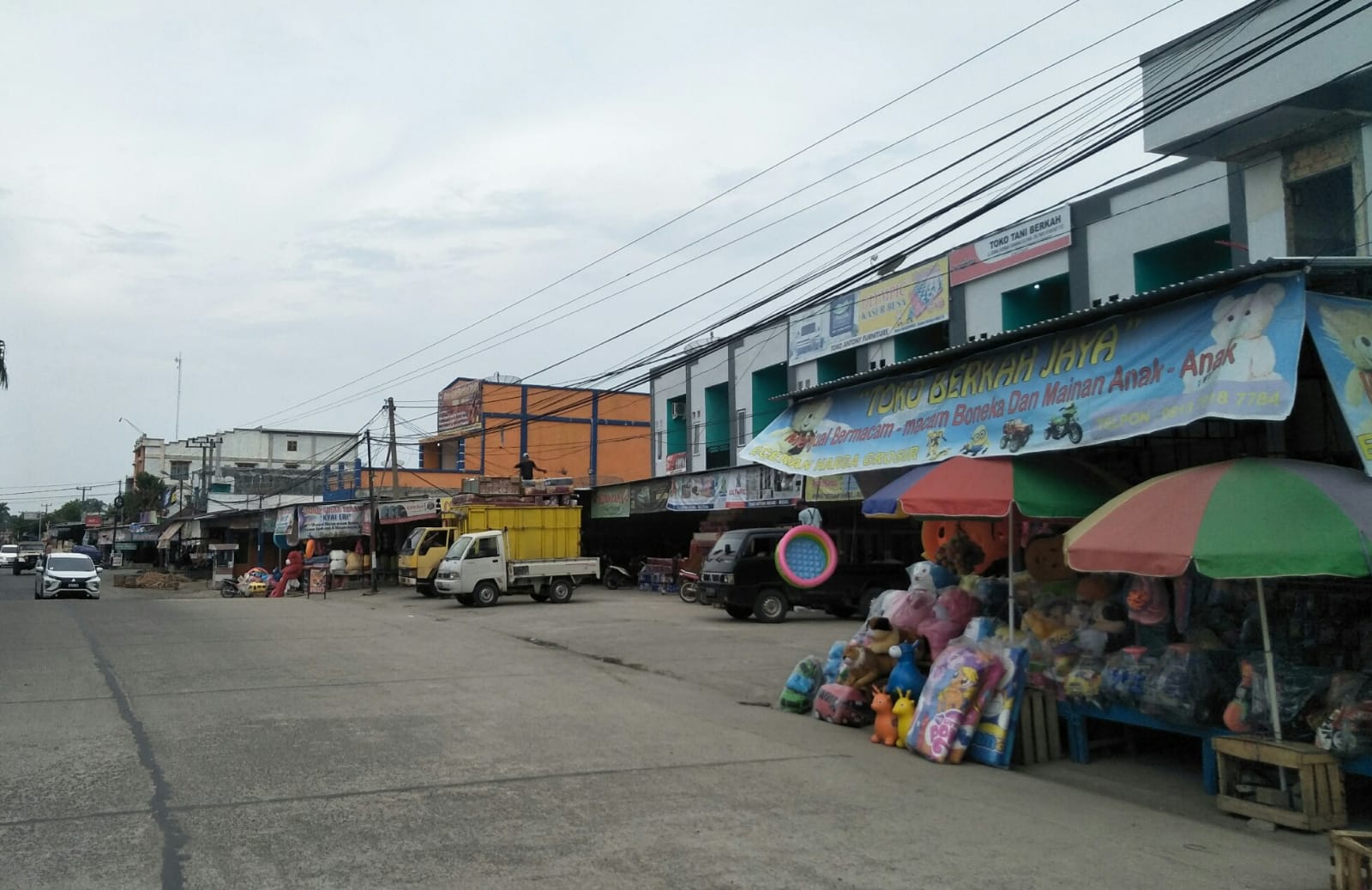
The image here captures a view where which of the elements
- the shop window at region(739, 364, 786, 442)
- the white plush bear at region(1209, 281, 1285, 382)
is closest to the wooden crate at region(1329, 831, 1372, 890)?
the white plush bear at region(1209, 281, 1285, 382)

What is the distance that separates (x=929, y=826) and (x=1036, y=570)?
162 inches

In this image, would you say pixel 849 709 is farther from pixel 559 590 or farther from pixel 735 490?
pixel 559 590

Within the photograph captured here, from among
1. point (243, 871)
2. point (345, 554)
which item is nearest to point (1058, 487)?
point (243, 871)

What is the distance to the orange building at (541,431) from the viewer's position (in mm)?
50094

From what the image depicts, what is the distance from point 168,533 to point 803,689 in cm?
7192

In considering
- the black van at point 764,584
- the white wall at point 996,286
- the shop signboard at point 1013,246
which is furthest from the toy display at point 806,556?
the shop signboard at point 1013,246

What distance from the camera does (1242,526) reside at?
676 cm

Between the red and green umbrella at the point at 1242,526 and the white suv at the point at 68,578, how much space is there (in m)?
36.4

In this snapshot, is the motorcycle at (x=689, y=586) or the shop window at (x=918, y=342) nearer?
the shop window at (x=918, y=342)

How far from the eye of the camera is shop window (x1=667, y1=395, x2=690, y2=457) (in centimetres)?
3856

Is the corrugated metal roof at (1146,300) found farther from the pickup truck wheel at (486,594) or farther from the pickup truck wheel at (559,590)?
the pickup truck wheel at (559,590)

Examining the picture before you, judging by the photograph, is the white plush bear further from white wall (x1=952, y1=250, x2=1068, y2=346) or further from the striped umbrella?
white wall (x1=952, y1=250, x2=1068, y2=346)

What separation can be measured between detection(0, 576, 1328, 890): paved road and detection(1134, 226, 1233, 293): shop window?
13247 mm

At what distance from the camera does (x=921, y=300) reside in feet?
87.7
